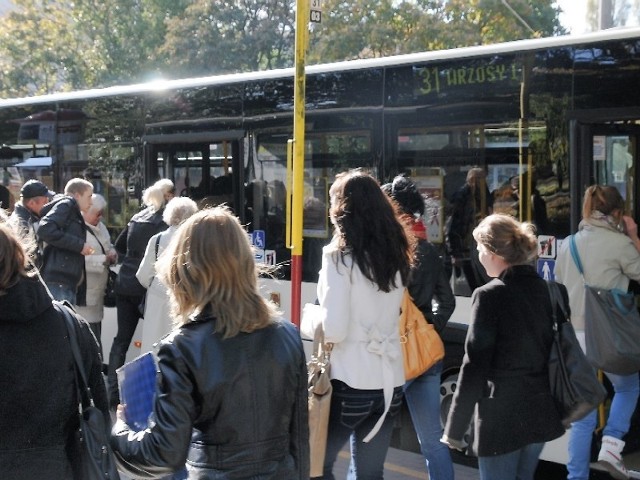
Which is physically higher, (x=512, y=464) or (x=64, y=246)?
(x=64, y=246)

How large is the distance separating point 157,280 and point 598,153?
9.52ft

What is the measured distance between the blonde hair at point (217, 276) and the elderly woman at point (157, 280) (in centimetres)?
335

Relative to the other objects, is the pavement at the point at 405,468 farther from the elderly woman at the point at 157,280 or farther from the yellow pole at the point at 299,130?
the yellow pole at the point at 299,130

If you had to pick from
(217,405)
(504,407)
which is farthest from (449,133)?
(217,405)

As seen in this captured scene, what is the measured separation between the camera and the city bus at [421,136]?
19.8ft

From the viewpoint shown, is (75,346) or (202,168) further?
(202,168)

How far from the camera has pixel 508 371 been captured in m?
4.34

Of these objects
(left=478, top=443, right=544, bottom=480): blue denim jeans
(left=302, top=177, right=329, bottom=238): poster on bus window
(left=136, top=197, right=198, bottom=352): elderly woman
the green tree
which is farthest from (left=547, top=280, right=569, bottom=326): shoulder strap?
the green tree

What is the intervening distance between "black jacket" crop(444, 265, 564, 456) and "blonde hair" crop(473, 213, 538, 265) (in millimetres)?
103

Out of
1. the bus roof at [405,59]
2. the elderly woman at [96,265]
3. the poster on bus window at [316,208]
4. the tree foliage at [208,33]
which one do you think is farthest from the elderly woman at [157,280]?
the tree foliage at [208,33]

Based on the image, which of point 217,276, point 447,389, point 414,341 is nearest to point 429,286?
point 414,341

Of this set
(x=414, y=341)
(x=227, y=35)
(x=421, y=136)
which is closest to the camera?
(x=414, y=341)

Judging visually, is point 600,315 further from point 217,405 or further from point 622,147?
point 217,405

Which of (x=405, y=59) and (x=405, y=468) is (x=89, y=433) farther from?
(x=405, y=59)
